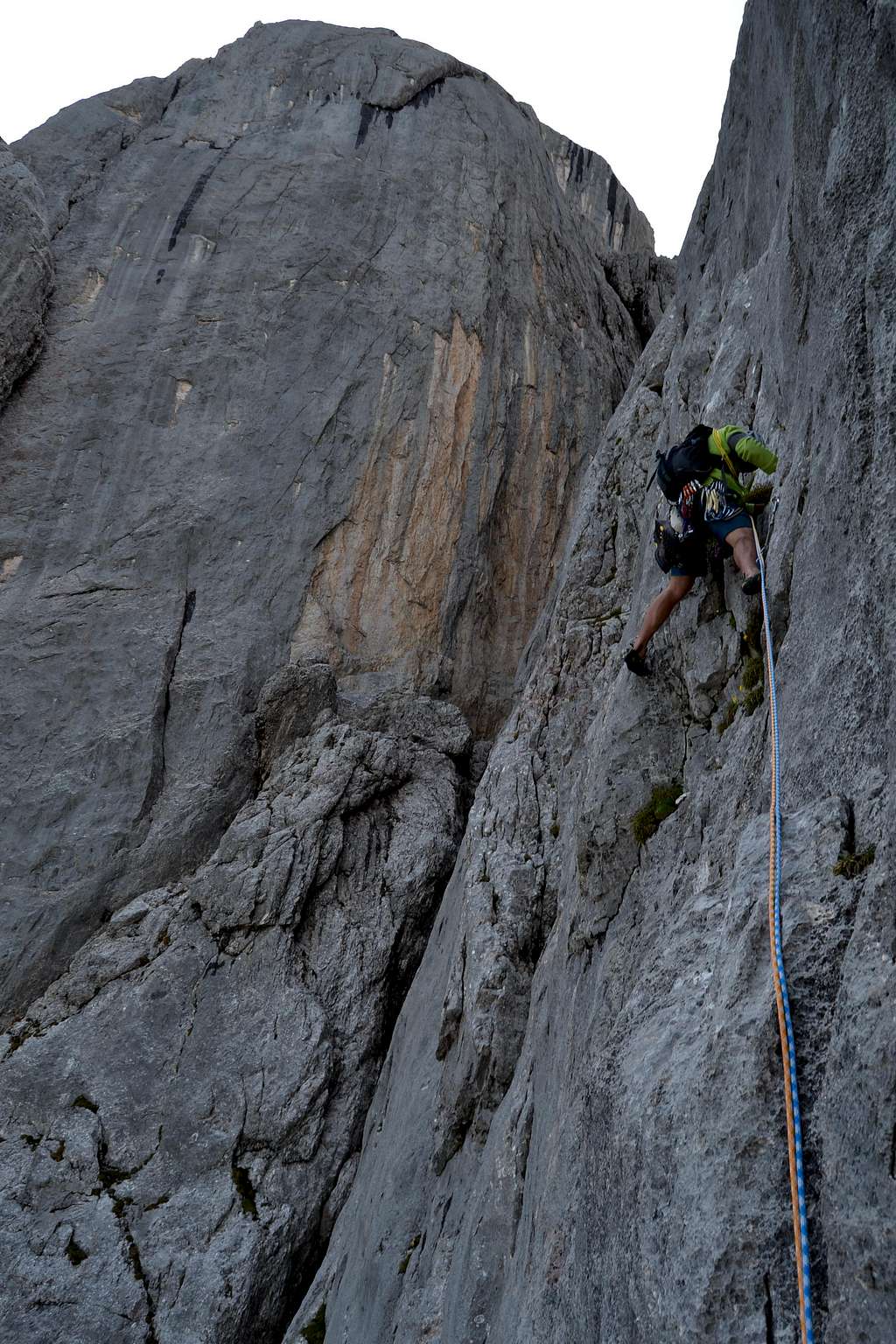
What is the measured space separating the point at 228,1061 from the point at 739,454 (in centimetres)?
975

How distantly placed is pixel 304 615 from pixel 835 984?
48.3 feet

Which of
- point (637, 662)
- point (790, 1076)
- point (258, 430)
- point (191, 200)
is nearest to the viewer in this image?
point (790, 1076)

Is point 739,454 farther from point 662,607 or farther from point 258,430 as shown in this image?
point 258,430

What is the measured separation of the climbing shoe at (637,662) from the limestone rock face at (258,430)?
9.09 metres

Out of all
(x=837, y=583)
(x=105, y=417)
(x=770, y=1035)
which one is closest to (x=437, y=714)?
(x=105, y=417)

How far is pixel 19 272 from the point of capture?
19.2 m

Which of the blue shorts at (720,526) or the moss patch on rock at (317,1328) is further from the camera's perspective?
the moss patch on rock at (317,1328)

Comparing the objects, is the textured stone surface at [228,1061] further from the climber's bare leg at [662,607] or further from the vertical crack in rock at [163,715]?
the climber's bare leg at [662,607]

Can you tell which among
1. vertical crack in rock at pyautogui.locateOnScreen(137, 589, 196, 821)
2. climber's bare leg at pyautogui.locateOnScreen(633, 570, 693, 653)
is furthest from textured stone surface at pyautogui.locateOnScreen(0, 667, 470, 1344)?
climber's bare leg at pyautogui.locateOnScreen(633, 570, 693, 653)

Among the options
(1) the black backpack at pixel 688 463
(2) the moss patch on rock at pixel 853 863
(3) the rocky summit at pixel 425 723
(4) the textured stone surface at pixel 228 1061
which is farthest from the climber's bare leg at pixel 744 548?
(4) the textured stone surface at pixel 228 1061

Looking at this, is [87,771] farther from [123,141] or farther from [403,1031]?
[123,141]

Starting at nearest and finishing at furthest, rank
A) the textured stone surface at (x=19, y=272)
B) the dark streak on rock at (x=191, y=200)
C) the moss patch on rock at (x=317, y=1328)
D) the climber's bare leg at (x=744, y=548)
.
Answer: the climber's bare leg at (x=744, y=548) → the moss patch on rock at (x=317, y=1328) → the textured stone surface at (x=19, y=272) → the dark streak on rock at (x=191, y=200)

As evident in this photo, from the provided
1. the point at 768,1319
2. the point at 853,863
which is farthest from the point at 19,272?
the point at 768,1319

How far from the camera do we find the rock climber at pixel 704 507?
750cm
